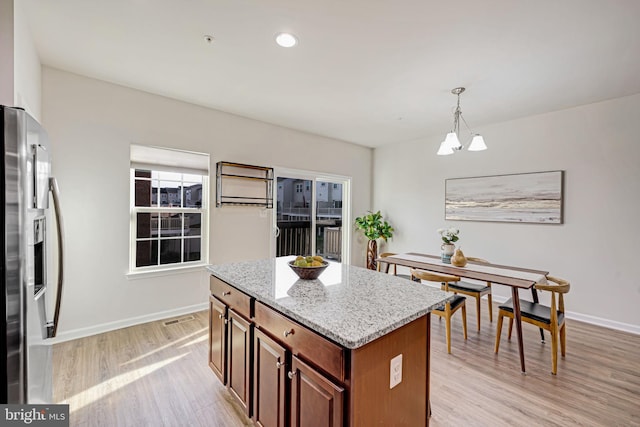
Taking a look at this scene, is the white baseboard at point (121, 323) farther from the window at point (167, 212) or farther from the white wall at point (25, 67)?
the white wall at point (25, 67)

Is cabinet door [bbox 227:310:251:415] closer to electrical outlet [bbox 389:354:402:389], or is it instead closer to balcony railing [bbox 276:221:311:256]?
electrical outlet [bbox 389:354:402:389]

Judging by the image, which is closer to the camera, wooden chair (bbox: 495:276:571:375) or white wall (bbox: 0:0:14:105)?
white wall (bbox: 0:0:14:105)

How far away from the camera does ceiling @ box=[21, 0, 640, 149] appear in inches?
76.7

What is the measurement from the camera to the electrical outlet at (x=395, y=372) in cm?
126

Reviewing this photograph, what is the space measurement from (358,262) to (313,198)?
1734 millimetres

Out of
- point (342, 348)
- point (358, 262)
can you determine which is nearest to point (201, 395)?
point (342, 348)

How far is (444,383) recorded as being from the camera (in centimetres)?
226

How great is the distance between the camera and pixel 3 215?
3.36 ft

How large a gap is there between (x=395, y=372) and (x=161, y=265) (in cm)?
325

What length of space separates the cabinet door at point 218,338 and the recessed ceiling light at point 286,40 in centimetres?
208

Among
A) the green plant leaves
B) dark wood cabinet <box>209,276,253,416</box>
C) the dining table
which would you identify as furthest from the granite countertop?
the green plant leaves

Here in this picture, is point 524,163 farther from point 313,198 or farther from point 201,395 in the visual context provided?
point 201,395

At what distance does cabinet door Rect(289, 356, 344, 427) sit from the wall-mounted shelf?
2.95m

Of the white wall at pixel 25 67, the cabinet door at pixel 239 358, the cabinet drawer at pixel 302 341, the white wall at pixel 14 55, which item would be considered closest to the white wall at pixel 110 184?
the white wall at pixel 25 67
